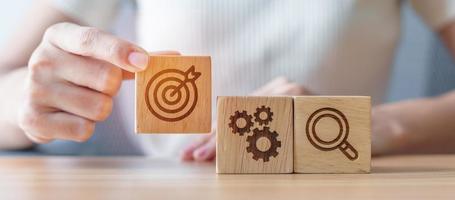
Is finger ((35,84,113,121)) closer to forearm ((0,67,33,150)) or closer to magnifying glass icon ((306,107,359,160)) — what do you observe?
forearm ((0,67,33,150))

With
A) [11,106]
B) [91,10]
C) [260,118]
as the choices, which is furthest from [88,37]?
[91,10]

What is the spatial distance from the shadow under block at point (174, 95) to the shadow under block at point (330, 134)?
0.37 ft

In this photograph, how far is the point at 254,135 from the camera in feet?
2.65

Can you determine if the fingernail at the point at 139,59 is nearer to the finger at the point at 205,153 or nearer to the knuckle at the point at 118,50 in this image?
the knuckle at the point at 118,50

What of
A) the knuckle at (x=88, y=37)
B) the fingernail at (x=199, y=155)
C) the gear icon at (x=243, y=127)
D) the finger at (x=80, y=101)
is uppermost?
the knuckle at (x=88, y=37)

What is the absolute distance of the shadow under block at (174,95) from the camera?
841 millimetres

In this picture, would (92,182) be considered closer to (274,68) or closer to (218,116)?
(218,116)

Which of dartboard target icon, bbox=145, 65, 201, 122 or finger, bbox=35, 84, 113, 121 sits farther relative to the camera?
finger, bbox=35, 84, 113, 121

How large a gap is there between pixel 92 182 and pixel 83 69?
0.77ft

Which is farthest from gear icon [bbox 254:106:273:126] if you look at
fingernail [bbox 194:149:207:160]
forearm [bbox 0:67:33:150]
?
forearm [bbox 0:67:33:150]

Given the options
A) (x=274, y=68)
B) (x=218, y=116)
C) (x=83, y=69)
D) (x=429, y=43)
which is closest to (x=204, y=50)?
(x=274, y=68)

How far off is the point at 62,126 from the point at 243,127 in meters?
0.31

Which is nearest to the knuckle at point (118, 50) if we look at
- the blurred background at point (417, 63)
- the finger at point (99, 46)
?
the finger at point (99, 46)

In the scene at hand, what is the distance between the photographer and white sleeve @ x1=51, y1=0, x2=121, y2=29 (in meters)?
1.40
